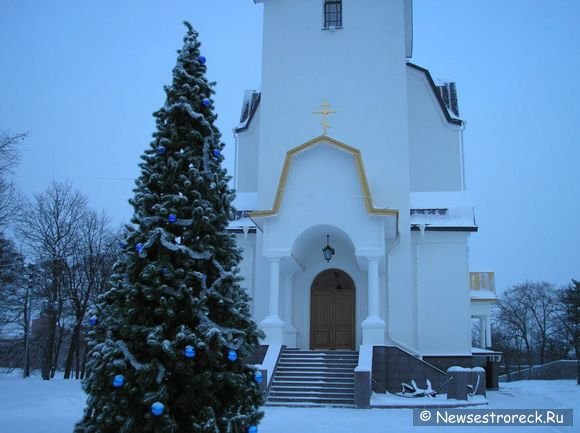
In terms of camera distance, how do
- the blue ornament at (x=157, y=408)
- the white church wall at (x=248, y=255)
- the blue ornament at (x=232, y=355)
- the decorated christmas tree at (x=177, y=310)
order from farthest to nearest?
the white church wall at (x=248, y=255) → the blue ornament at (x=232, y=355) → the decorated christmas tree at (x=177, y=310) → the blue ornament at (x=157, y=408)

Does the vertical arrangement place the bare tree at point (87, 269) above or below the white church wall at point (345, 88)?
below

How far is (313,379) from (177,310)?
9.49 metres

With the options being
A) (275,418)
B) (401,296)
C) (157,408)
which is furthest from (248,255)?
(157,408)

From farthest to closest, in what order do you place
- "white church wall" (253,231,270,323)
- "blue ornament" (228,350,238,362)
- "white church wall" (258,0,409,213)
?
1. "white church wall" (258,0,409,213)
2. "white church wall" (253,231,270,323)
3. "blue ornament" (228,350,238,362)

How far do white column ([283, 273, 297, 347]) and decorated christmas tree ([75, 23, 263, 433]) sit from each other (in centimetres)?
1165

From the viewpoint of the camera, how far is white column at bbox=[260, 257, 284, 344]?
17.9m

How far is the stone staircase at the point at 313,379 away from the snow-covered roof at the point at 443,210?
6159mm

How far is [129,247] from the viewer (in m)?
7.86

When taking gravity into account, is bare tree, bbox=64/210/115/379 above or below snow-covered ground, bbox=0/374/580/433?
above

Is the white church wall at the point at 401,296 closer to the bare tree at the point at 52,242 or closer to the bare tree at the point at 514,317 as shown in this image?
the bare tree at the point at 52,242

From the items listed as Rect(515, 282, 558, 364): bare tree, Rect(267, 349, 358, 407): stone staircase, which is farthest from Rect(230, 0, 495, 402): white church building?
Rect(515, 282, 558, 364): bare tree

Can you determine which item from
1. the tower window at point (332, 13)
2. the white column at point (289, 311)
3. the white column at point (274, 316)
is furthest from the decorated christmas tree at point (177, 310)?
the tower window at point (332, 13)

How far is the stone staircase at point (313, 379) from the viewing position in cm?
1520

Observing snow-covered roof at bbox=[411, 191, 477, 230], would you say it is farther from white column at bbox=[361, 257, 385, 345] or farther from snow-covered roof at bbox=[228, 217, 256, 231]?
snow-covered roof at bbox=[228, 217, 256, 231]
